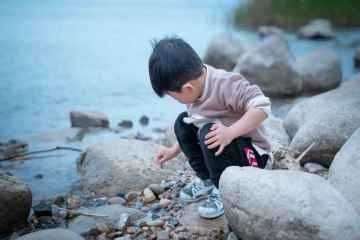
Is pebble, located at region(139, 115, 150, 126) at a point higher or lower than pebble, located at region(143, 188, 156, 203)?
lower

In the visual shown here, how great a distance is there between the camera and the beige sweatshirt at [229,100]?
2.50m

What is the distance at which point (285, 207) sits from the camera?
6.97 ft

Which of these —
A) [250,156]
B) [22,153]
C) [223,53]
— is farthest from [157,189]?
[223,53]

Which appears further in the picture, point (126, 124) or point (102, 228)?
point (126, 124)

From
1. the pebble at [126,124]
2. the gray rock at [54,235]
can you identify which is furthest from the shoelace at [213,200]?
the pebble at [126,124]

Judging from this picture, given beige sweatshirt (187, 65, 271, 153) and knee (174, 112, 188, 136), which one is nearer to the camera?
beige sweatshirt (187, 65, 271, 153)

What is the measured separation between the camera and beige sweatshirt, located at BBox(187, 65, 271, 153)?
8.21ft

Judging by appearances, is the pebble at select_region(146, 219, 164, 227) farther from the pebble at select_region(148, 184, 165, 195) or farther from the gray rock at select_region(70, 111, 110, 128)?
the gray rock at select_region(70, 111, 110, 128)

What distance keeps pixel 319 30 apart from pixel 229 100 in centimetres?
899

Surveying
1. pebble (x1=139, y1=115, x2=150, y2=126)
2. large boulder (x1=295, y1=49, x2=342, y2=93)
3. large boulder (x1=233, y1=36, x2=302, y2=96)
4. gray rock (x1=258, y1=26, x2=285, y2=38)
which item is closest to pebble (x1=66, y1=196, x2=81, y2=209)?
pebble (x1=139, y1=115, x2=150, y2=126)

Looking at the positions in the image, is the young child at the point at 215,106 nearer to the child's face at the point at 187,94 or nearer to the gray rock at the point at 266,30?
the child's face at the point at 187,94

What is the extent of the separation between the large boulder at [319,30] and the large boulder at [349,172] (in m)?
8.73

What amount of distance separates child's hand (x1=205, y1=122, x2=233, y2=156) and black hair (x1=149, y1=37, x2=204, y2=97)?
0.89 feet

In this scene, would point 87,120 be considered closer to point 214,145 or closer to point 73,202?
point 73,202
